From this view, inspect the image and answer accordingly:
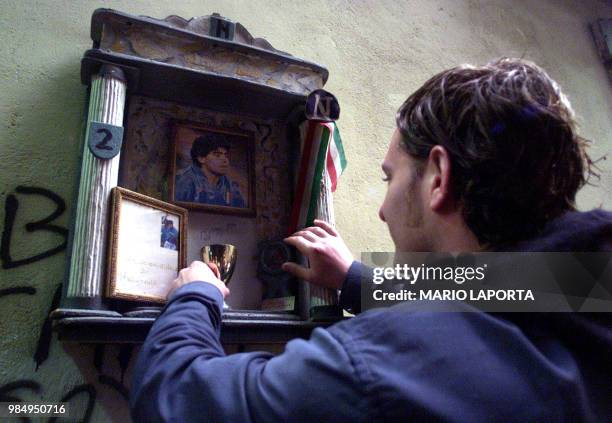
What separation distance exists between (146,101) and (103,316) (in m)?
0.54

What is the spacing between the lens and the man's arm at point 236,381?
44 centimetres

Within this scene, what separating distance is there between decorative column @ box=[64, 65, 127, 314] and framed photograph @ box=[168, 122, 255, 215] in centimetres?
19

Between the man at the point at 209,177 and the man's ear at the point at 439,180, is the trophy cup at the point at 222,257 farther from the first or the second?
the man's ear at the point at 439,180

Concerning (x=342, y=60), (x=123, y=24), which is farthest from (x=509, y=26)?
(x=123, y=24)

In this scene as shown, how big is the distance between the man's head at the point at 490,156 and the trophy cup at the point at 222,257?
0.43 metres

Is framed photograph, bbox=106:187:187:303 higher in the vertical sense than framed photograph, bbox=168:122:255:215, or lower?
lower

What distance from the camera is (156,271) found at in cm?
85

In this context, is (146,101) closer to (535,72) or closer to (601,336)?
(535,72)

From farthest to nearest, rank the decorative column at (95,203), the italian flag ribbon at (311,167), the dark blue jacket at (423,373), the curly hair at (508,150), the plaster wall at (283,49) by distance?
1. the italian flag ribbon at (311,167)
2. the plaster wall at (283,49)
3. the decorative column at (95,203)
4. the curly hair at (508,150)
5. the dark blue jacket at (423,373)

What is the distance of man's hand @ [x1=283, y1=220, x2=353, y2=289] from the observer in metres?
0.89

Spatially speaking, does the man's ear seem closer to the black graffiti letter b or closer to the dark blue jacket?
the dark blue jacket

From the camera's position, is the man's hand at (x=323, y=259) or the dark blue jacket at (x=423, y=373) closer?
the dark blue jacket at (x=423, y=373)

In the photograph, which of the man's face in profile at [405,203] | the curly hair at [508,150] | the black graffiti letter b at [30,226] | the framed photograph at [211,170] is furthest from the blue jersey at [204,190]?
the curly hair at [508,150]

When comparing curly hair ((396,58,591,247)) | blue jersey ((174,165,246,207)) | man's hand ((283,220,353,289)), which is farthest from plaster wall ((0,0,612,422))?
curly hair ((396,58,591,247))
